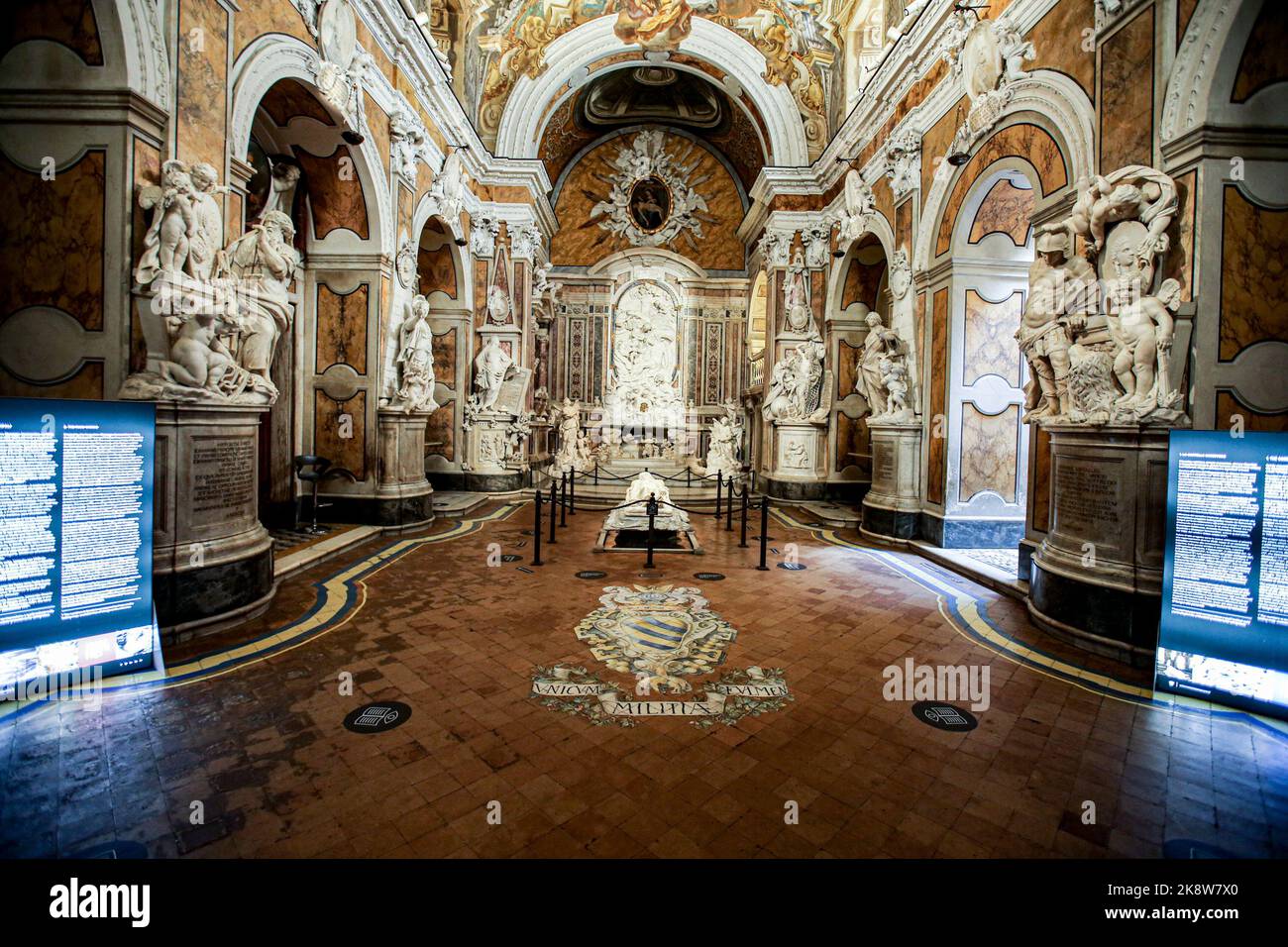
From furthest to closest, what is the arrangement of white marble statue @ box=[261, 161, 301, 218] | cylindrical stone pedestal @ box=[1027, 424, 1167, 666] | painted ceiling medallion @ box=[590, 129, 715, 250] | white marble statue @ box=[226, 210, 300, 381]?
painted ceiling medallion @ box=[590, 129, 715, 250], white marble statue @ box=[261, 161, 301, 218], white marble statue @ box=[226, 210, 300, 381], cylindrical stone pedestal @ box=[1027, 424, 1167, 666]

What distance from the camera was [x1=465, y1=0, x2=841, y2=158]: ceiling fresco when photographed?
45.8 ft

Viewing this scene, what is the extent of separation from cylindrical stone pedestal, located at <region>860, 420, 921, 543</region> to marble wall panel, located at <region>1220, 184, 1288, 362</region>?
4.83 m

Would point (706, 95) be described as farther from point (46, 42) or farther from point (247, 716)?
point (247, 716)

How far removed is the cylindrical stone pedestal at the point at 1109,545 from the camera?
4762 mm

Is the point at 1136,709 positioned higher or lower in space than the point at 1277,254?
lower

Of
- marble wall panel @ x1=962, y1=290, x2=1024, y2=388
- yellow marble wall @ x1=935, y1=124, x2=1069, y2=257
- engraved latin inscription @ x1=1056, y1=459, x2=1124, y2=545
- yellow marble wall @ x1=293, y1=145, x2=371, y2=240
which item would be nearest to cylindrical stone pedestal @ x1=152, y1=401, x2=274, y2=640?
yellow marble wall @ x1=293, y1=145, x2=371, y2=240

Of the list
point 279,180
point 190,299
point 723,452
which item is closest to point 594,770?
point 190,299

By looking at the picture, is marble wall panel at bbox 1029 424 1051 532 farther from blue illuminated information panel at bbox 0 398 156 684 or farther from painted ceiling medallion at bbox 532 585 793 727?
blue illuminated information panel at bbox 0 398 156 684

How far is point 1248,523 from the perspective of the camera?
3.85 metres

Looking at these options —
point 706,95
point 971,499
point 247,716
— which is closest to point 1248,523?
point 971,499

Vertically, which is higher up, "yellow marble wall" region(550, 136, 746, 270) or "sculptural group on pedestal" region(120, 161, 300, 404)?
"yellow marble wall" region(550, 136, 746, 270)

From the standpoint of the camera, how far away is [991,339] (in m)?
8.59

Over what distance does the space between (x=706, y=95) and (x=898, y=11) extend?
28.6 feet

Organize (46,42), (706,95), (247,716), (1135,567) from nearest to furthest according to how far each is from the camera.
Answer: (247,716) < (46,42) < (1135,567) < (706,95)
